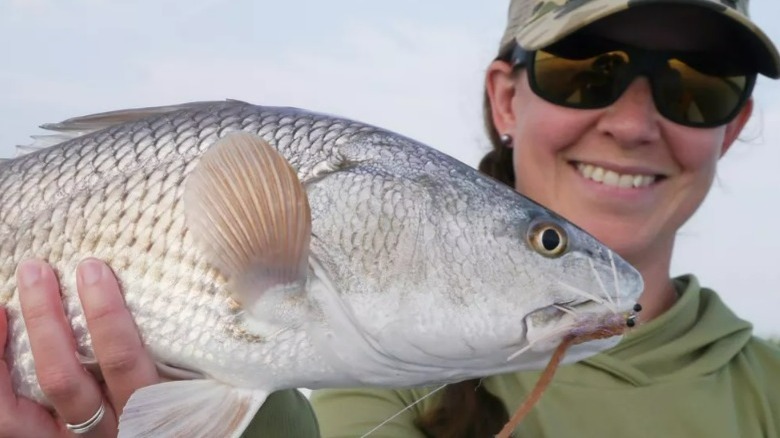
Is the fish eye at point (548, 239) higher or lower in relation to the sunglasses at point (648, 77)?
lower

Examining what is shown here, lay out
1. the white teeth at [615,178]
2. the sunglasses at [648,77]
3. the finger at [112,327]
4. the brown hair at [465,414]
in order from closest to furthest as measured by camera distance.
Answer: the finger at [112,327], the brown hair at [465,414], the sunglasses at [648,77], the white teeth at [615,178]

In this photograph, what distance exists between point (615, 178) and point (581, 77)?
33 centimetres

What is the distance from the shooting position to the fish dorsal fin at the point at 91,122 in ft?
6.45

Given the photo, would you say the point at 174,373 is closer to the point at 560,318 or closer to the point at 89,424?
the point at 89,424

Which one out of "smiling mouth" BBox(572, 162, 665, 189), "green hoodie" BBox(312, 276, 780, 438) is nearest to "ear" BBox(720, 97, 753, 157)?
"smiling mouth" BBox(572, 162, 665, 189)

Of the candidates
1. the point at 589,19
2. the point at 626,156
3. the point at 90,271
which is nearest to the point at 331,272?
the point at 90,271

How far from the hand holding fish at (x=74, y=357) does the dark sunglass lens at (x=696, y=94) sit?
5.44 feet

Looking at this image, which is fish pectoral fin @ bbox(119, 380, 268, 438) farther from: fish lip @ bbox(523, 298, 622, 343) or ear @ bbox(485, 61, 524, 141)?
ear @ bbox(485, 61, 524, 141)

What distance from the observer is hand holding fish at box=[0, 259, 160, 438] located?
5.94ft

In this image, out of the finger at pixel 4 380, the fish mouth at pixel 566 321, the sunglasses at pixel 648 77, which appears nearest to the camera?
the fish mouth at pixel 566 321

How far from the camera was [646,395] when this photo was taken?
→ 8.78 ft

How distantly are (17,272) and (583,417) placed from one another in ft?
5.07

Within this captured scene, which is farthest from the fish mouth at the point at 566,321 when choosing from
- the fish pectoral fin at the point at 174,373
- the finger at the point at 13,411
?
the finger at the point at 13,411

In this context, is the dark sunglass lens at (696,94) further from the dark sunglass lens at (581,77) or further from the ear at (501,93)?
the ear at (501,93)
